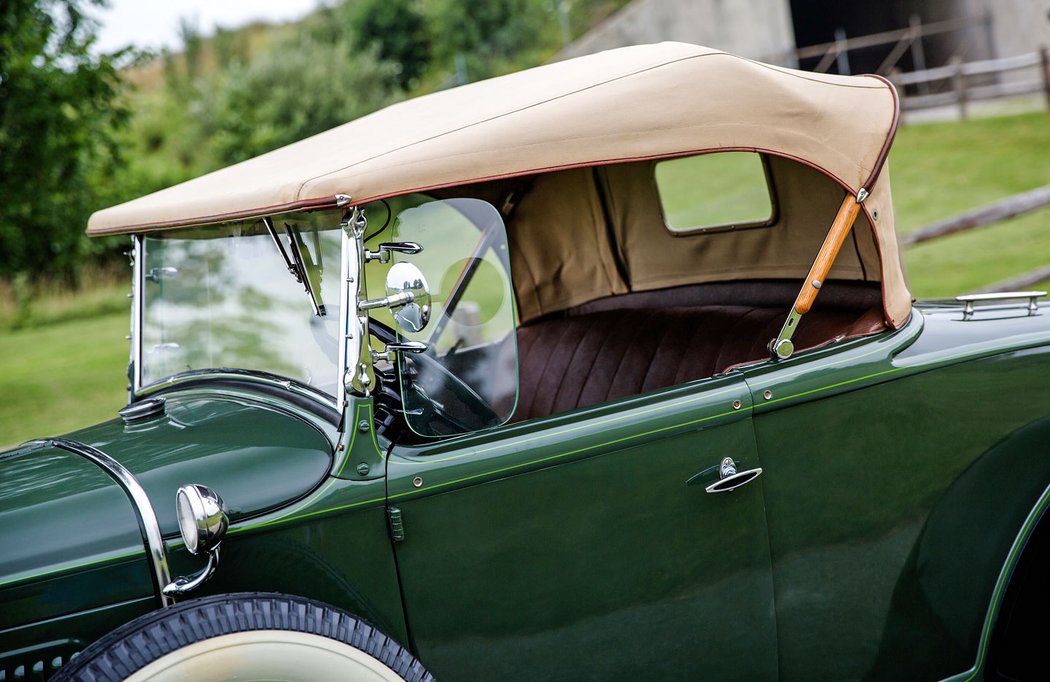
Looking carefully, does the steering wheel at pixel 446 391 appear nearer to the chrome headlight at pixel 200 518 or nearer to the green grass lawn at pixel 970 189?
the chrome headlight at pixel 200 518

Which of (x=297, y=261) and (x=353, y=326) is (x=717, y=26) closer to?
(x=297, y=261)

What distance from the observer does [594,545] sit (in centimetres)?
216

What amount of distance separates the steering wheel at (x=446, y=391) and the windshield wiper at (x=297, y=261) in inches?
6.5

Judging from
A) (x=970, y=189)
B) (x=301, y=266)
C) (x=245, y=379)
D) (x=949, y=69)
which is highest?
(x=949, y=69)

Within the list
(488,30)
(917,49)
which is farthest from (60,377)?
(488,30)

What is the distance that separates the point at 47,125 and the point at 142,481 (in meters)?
7.86

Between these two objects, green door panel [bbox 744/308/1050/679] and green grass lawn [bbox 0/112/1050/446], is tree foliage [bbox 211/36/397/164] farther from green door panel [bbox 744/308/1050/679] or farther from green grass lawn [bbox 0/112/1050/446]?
green door panel [bbox 744/308/1050/679]

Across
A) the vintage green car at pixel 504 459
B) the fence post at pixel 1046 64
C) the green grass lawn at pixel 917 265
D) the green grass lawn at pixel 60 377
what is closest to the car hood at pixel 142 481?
the vintage green car at pixel 504 459

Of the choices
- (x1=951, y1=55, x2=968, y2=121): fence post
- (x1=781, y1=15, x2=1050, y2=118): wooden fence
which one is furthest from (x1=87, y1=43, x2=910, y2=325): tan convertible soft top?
(x1=951, y1=55, x2=968, y2=121): fence post

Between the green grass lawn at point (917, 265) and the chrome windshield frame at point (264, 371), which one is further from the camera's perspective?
the green grass lawn at point (917, 265)

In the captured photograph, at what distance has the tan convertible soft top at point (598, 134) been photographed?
197 centimetres

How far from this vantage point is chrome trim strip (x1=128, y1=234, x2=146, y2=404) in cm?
285

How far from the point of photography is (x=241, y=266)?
2535 millimetres

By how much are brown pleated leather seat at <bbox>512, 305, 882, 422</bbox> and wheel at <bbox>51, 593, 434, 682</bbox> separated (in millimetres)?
1368
